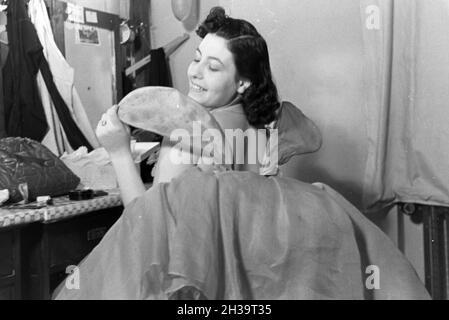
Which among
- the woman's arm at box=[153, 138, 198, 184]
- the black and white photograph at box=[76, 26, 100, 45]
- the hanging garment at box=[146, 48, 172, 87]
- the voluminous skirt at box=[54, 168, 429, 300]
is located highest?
the black and white photograph at box=[76, 26, 100, 45]

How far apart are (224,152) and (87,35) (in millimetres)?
569

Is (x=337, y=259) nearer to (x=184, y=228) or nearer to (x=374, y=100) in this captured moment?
(x=184, y=228)

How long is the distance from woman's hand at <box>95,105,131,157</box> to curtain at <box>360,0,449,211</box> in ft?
1.94

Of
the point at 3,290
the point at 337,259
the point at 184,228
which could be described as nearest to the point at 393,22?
the point at 337,259

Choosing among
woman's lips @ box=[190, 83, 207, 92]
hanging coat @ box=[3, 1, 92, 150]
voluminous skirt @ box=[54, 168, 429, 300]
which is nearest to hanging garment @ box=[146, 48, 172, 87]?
woman's lips @ box=[190, 83, 207, 92]

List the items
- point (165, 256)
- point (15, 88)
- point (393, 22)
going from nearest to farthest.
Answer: point (165, 256) < point (393, 22) < point (15, 88)

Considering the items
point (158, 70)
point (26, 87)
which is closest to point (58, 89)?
point (26, 87)

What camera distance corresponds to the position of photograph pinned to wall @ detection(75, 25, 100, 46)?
45.5 inches

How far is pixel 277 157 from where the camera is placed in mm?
949

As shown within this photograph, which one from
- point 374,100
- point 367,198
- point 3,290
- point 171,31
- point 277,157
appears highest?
point 171,31

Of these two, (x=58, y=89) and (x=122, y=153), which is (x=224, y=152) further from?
→ (x=58, y=89)

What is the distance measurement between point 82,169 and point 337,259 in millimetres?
721

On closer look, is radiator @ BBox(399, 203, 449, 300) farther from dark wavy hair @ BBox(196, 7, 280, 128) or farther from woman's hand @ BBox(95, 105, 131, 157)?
woman's hand @ BBox(95, 105, 131, 157)
